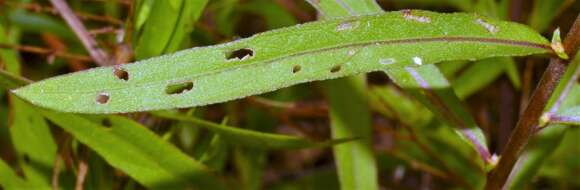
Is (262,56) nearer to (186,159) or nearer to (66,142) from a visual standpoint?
(186,159)

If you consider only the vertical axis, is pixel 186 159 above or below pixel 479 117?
above

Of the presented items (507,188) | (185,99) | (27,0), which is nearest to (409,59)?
(185,99)

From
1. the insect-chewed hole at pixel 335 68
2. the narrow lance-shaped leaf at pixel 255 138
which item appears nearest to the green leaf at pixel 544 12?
the narrow lance-shaped leaf at pixel 255 138

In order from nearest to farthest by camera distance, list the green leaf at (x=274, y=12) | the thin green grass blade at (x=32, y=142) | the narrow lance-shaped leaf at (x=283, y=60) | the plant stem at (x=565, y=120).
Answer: the narrow lance-shaped leaf at (x=283, y=60) < the plant stem at (x=565, y=120) < the thin green grass blade at (x=32, y=142) < the green leaf at (x=274, y=12)

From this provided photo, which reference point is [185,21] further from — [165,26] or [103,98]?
[103,98]

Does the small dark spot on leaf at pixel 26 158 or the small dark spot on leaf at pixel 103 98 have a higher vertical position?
the small dark spot on leaf at pixel 103 98

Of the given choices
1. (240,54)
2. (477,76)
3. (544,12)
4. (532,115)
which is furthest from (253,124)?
(532,115)

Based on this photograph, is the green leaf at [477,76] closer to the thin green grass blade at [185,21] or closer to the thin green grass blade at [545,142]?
the thin green grass blade at [545,142]
